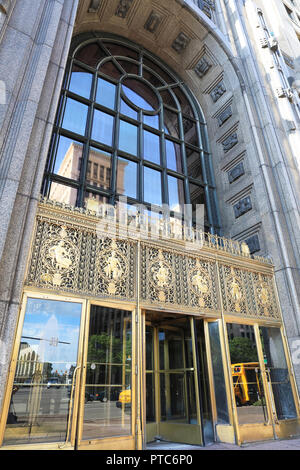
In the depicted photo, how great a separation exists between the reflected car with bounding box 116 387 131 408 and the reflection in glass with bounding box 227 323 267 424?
2.79m

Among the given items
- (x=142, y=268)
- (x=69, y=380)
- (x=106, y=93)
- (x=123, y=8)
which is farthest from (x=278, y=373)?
(x=123, y=8)

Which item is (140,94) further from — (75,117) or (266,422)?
(266,422)

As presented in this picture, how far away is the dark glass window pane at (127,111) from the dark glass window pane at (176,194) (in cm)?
303

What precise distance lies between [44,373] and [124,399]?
1.65 m

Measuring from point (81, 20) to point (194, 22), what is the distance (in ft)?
17.1

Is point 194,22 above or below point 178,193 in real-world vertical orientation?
above

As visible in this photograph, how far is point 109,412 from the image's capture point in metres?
5.61

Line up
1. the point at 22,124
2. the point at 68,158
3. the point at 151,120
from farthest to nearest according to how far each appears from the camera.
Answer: the point at 151,120, the point at 68,158, the point at 22,124

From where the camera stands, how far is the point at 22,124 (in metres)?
6.09

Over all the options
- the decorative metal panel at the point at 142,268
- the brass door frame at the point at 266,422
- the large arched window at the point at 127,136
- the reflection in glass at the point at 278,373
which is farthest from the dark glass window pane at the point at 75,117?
the reflection in glass at the point at 278,373

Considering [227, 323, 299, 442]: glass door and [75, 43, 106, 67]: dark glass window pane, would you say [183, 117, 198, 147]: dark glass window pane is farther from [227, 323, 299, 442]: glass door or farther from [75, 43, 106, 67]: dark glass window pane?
[227, 323, 299, 442]: glass door

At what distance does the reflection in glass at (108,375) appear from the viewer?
5426mm
